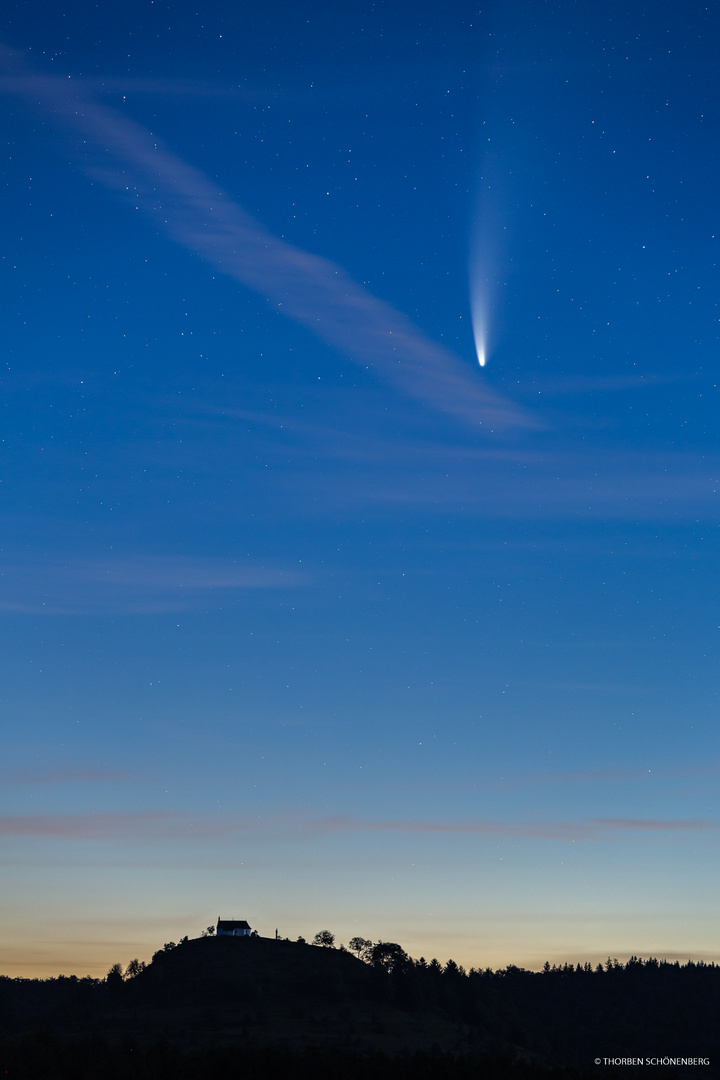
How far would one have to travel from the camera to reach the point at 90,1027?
623ft

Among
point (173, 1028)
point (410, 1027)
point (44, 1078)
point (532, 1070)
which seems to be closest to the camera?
point (44, 1078)

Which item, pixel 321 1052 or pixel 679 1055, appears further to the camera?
pixel 679 1055

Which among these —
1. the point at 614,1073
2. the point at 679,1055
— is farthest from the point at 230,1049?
the point at 679,1055

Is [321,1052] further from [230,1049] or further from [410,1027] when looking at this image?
[410,1027]

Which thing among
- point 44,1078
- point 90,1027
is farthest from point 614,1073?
point 90,1027

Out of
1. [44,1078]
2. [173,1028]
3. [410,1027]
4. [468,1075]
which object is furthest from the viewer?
[410,1027]

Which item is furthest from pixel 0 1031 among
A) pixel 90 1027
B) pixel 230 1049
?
pixel 230 1049

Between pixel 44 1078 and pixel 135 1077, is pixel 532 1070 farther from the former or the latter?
pixel 44 1078

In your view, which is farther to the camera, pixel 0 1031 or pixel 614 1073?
pixel 0 1031

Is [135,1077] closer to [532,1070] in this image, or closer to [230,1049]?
[230,1049]

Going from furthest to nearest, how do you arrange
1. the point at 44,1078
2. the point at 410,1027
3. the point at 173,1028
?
the point at 410,1027 → the point at 173,1028 → the point at 44,1078

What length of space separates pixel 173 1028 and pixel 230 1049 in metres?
40.0

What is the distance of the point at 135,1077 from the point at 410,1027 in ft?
268

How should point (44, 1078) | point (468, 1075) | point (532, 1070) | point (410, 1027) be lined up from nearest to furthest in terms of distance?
1. point (44, 1078)
2. point (468, 1075)
3. point (532, 1070)
4. point (410, 1027)
